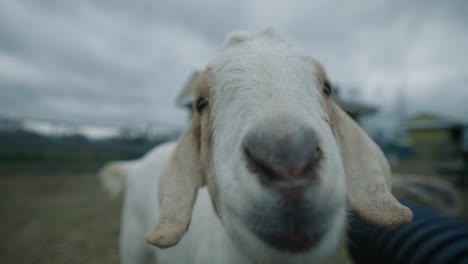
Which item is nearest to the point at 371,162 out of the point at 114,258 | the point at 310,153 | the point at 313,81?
the point at 313,81

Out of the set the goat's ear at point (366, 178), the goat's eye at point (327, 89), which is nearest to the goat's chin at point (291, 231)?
the goat's ear at point (366, 178)

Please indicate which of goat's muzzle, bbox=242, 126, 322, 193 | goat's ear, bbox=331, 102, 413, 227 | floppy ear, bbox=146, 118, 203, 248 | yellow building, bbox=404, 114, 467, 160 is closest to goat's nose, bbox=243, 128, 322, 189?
goat's muzzle, bbox=242, 126, 322, 193

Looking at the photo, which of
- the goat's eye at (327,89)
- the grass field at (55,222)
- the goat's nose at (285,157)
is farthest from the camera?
the grass field at (55,222)

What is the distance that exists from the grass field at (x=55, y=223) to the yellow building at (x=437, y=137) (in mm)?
26112

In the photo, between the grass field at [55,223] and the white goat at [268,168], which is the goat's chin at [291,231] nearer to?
the white goat at [268,168]

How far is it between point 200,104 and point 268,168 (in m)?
1.03

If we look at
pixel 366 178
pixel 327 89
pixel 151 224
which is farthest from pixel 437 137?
pixel 151 224

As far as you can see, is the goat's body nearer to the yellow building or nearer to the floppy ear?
the floppy ear

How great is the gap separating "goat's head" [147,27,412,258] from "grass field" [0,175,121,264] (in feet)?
14.8

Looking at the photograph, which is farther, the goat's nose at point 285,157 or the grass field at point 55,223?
the grass field at point 55,223

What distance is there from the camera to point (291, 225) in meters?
0.85

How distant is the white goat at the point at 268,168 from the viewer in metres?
0.84

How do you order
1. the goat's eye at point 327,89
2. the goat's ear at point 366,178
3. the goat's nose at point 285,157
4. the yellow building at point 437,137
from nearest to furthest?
1. the goat's nose at point 285,157
2. the goat's ear at point 366,178
3. the goat's eye at point 327,89
4. the yellow building at point 437,137

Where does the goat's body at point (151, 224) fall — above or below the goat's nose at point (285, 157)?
below
